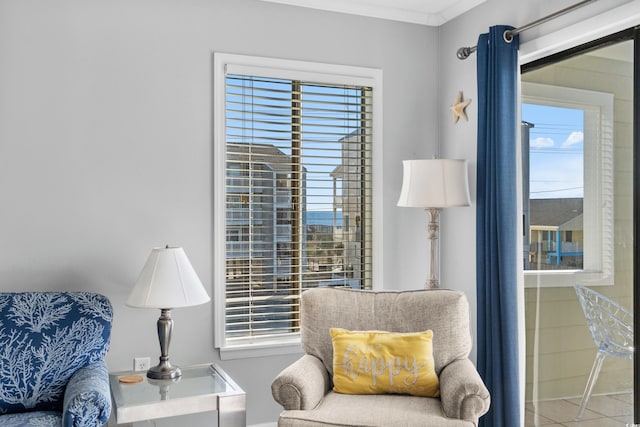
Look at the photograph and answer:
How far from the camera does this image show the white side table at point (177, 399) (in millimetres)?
2539

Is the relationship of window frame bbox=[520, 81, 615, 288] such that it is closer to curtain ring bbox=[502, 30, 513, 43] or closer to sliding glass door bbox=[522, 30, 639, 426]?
sliding glass door bbox=[522, 30, 639, 426]

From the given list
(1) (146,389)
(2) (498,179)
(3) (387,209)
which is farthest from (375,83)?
(1) (146,389)

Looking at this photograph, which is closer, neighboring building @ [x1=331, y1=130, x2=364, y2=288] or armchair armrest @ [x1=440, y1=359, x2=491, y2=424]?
armchair armrest @ [x1=440, y1=359, x2=491, y2=424]

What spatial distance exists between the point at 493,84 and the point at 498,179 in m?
0.51

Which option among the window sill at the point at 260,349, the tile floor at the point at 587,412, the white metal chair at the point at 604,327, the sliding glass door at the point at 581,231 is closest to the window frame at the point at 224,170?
the window sill at the point at 260,349

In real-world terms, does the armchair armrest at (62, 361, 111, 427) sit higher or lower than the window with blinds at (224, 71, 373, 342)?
lower

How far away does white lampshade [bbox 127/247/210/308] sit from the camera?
2.78m

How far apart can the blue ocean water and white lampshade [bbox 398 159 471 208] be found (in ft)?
1.83

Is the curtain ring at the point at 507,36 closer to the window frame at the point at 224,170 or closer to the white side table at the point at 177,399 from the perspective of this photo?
the window frame at the point at 224,170

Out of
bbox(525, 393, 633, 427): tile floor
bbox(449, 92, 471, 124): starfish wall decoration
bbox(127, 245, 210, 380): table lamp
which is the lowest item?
bbox(525, 393, 633, 427): tile floor

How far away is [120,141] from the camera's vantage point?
314 centimetres

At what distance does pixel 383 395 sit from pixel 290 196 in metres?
1.36

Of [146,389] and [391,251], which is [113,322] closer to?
[146,389]

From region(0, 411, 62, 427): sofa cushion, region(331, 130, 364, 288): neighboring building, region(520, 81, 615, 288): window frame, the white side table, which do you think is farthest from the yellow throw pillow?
region(0, 411, 62, 427): sofa cushion
